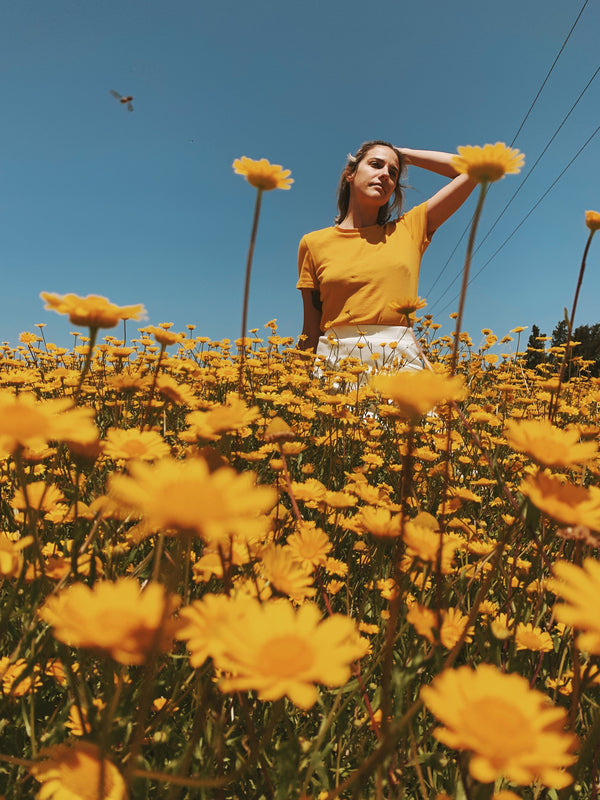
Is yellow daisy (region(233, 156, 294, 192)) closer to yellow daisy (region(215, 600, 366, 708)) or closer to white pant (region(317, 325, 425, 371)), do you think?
yellow daisy (region(215, 600, 366, 708))

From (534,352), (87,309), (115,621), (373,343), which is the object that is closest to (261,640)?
(115,621)

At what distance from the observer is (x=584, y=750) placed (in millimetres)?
Answer: 435

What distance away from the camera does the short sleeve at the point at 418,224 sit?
3654 millimetres

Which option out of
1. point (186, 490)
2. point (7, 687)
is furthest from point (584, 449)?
point (7, 687)

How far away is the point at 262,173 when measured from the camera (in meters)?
0.81

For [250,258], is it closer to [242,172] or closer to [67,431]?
[242,172]

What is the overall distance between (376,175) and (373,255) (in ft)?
1.77

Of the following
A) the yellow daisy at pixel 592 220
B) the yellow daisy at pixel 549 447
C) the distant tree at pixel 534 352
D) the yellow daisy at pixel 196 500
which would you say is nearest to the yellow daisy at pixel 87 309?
the yellow daisy at pixel 196 500

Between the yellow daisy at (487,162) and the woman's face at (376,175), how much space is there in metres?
2.88

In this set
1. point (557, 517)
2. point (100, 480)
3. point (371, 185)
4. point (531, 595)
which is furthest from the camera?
point (371, 185)

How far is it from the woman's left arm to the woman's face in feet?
0.80

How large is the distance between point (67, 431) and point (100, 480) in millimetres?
1304

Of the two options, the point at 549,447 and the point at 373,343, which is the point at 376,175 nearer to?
the point at 373,343

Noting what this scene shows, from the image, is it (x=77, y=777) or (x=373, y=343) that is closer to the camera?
(x=77, y=777)
